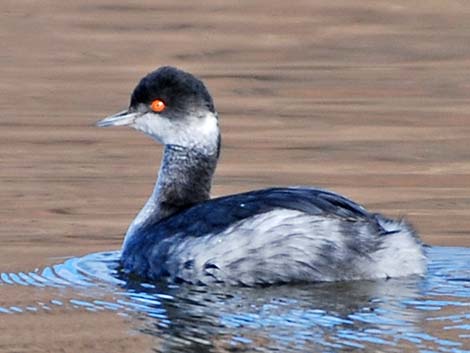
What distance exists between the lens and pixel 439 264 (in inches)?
375

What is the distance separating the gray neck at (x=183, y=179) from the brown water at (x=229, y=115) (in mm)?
440

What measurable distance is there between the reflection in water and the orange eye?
3.16ft

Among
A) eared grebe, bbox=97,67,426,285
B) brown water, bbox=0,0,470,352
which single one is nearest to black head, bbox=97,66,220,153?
eared grebe, bbox=97,67,426,285

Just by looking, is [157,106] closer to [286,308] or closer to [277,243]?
[277,243]

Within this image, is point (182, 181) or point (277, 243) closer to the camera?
point (277, 243)

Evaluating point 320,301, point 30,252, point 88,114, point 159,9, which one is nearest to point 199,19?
point 159,9

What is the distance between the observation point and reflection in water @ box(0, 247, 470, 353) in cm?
768

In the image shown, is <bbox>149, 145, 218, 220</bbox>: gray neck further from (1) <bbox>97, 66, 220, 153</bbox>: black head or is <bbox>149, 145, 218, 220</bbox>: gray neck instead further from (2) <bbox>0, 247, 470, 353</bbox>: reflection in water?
(2) <bbox>0, 247, 470, 353</bbox>: reflection in water

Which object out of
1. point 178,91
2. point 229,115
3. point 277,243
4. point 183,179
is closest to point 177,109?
point 178,91

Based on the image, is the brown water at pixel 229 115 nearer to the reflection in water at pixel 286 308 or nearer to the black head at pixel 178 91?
the reflection in water at pixel 286 308

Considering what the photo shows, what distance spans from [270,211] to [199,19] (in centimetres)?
1155

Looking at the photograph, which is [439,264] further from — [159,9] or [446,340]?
[159,9]

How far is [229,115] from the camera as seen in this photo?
1477cm

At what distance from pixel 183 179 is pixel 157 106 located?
18.5 inches
